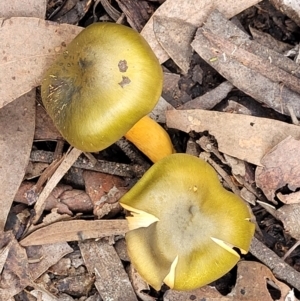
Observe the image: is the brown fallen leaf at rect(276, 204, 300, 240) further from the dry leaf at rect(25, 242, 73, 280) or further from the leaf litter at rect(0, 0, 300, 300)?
the dry leaf at rect(25, 242, 73, 280)

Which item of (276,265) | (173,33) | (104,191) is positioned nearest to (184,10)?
(173,33)

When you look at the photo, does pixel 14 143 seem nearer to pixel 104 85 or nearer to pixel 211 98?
pixel 104 85

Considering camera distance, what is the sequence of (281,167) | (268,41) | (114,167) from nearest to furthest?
(281,167) < (114,167) < (268,41)

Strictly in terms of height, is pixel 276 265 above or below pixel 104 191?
below

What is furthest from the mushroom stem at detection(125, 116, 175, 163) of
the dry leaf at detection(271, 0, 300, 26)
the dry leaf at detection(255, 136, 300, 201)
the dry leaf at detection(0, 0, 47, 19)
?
the dry leaf at detection(271, 0, 300, 26)

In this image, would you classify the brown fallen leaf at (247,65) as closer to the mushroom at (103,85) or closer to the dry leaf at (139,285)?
the mushroom at (103,85)

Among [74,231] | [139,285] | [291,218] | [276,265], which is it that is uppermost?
[291,218]

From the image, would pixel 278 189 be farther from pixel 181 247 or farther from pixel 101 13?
pixel 101 13
